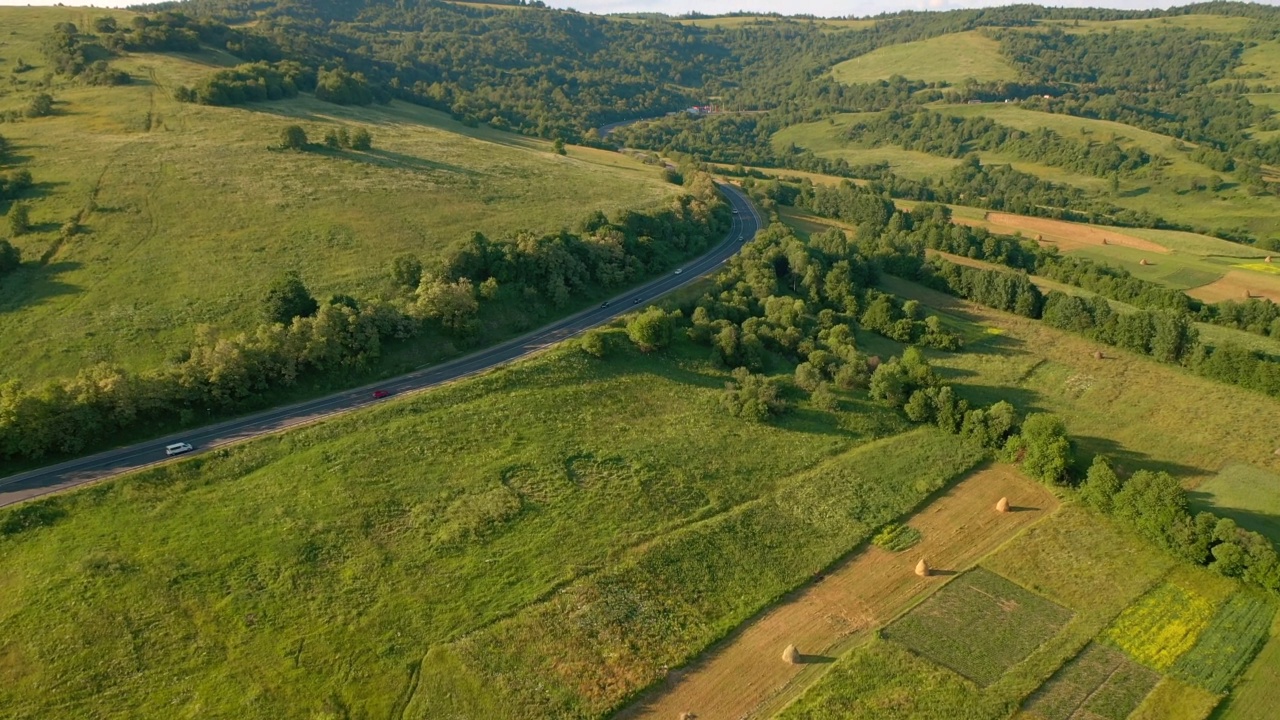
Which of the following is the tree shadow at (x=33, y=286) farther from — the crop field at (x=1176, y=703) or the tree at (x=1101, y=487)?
the tree at (x=1101, y=487)

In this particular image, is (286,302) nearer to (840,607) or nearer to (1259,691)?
(840,607)

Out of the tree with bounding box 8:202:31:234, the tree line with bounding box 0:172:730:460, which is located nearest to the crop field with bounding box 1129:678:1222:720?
the tree line with bounding box 0:172:730:460

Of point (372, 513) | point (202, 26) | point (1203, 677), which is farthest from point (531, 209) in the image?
point (202, 26)

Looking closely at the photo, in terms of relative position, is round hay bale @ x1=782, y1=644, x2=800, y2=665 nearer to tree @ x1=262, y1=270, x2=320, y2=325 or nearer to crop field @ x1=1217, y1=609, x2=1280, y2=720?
crop field @ x1=1217, y1=609, x2=1280, y2=720

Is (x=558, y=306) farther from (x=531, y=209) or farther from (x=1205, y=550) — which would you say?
(x=1205, y=550)

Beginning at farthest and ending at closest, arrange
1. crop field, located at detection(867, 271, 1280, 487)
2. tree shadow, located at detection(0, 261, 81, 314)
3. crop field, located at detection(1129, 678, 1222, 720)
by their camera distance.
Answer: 1. tree shadow, located at detection(0, 261, 81, 314)
2. crop field, located at detection(867, 271, 1280, 487)
3. crop field, located at detection(1129, 678, 1222, 720)

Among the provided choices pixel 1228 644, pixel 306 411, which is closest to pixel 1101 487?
pixel 1228 644
